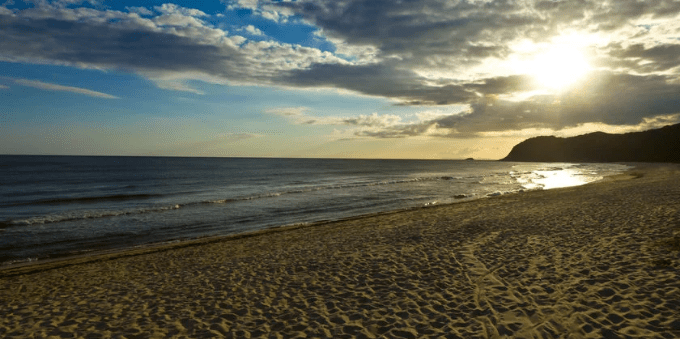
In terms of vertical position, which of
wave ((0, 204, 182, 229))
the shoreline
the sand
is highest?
the sand

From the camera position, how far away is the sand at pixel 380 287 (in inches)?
290

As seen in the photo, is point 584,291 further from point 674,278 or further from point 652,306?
point 674,278

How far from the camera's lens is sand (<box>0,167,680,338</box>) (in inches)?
290

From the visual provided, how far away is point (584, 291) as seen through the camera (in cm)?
848

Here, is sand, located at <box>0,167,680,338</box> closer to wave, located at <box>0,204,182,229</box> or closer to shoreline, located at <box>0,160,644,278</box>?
shoreline, located at <box>0,160,644,278</box>

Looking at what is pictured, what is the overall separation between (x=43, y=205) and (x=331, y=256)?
3199 cm

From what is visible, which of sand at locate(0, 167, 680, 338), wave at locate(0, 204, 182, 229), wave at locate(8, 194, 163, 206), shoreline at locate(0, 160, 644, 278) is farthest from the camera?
wave at locate(8, 194, 163, 206)

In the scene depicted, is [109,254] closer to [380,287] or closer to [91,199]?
[380,287]

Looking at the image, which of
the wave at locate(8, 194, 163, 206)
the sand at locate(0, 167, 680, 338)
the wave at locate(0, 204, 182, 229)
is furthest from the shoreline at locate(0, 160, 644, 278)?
the wave at locate(8, 194, 163, 206)

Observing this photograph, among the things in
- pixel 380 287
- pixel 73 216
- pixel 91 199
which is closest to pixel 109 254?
pixel 73 216

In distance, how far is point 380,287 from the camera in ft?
31.6

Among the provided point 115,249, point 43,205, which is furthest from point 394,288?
point 43,205

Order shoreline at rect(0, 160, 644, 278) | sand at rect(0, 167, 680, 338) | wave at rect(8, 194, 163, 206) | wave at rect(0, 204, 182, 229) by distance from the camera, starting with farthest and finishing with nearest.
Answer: wave at rect(8, 194, 163, 206), wave at rect(0, 204, 182, 229), shoreline at rect(0, 160, 644, 278), sand at rect(0, 167, 680, 338)

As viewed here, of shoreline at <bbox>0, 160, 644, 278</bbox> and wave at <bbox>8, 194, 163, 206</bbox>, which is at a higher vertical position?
A: wave at <bbox>8, 194, 163, 206</bbox>
